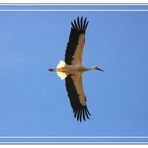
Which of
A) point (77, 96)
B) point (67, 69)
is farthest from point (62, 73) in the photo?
point (77, 96)

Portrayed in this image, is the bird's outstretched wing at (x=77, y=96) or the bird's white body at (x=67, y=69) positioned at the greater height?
the bird's white body at (x=67, y=69)

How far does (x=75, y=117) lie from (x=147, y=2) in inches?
121

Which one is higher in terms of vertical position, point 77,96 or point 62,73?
point 62,73

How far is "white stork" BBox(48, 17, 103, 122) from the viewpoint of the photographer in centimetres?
1158

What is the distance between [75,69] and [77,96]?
63 centimetres

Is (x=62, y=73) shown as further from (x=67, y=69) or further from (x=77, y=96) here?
(x=77, y=96)

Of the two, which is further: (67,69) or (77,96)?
(77,96)

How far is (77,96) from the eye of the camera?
39.7ft

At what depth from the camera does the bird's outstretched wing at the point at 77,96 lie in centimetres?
1191

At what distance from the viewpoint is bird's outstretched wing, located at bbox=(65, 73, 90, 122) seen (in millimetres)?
11906

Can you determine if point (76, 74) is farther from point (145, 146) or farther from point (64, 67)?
point (145, 146)

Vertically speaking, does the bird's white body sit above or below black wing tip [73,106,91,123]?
above

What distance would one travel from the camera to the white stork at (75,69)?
1158 centimetres

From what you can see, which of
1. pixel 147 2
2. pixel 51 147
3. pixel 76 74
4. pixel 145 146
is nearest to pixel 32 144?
pixel 51 147
